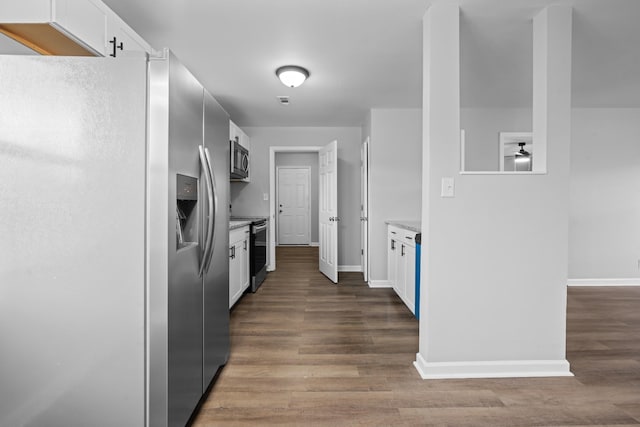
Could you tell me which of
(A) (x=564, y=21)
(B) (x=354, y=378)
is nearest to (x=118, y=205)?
(B) (x=354, y=378)

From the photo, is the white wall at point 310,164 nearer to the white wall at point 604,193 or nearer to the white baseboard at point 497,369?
the white wall at point 604,193

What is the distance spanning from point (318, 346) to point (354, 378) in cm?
52

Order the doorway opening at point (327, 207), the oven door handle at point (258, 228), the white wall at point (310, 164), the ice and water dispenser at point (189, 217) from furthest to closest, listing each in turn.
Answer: the white wall at point (310, 164) < the doorway opening at point (327, 207) < the oven door handle at point (258, 228) < the ice and water dispenser at point (189, 217)

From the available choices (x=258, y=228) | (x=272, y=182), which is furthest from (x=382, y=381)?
(x=272, y=182)

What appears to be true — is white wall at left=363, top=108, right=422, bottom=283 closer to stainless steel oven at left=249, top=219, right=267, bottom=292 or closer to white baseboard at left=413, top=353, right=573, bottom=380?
stainless steel oven at left=249, top=219, right=267, bottom=292

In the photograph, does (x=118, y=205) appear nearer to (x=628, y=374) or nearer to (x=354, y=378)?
(x=354, y=378)

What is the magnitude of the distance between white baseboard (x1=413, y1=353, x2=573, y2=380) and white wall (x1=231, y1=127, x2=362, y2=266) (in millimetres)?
3277

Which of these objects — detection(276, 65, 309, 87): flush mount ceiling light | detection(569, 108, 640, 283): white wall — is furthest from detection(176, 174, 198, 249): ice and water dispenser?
detection(569, 108, 640, 283): white wall

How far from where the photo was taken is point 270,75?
319 cm

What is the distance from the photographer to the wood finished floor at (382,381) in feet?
5.50

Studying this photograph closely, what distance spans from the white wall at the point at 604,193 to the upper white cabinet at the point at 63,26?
17.0 feet

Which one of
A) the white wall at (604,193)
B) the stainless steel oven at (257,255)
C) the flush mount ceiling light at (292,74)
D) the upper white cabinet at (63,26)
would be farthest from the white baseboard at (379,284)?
the upper white cabinet at (63,26)

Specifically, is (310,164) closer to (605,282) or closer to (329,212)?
(329,212)

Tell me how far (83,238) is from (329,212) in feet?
12.1
